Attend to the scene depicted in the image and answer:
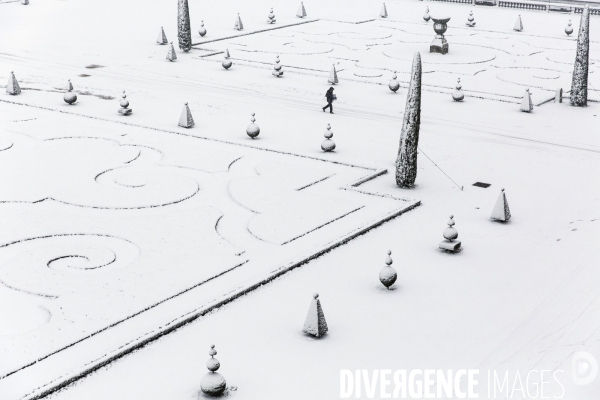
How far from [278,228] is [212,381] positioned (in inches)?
239

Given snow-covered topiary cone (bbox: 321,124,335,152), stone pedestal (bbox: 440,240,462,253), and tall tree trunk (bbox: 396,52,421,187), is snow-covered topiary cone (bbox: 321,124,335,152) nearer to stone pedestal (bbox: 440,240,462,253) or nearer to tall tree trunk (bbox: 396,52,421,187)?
tall tree trunk (bbox: 396,52,421,187)

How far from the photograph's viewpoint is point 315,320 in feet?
37.9

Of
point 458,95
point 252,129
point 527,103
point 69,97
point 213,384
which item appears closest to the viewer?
point 213,384

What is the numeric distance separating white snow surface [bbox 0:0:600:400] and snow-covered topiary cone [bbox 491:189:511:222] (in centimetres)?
22

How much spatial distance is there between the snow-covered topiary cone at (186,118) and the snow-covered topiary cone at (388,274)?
11.2 metres

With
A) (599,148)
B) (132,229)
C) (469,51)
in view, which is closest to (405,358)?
(132,229)

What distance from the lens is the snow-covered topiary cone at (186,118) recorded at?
22.7 meters

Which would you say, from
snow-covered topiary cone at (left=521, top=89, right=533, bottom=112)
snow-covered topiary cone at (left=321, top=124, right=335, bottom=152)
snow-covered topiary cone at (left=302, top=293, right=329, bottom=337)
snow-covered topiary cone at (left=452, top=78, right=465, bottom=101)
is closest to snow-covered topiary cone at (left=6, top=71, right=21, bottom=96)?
snow-covered topiary cone at (left=321, top=124, right=335, bottom=152)

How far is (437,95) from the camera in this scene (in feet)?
91.7

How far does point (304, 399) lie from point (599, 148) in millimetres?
14652

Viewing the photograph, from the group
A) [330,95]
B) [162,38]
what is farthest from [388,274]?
[162,38]

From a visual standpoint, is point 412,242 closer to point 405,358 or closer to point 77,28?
point 405,358

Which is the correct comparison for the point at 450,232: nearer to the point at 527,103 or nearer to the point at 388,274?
the point at 388,274

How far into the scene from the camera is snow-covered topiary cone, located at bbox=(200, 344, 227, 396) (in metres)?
9.99
